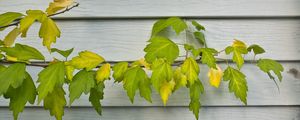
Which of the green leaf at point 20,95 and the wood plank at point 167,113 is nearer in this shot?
the green leaf at point 20,95

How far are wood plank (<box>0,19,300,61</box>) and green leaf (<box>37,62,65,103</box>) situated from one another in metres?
0.30

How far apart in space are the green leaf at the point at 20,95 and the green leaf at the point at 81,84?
0.11m

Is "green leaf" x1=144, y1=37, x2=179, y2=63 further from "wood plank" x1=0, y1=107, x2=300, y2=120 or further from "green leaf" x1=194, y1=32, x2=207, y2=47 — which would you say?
"wood plank" x1=0, y1=107, x2=300, y2=120

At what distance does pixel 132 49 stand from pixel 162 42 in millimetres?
290

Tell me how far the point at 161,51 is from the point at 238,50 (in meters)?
0.31

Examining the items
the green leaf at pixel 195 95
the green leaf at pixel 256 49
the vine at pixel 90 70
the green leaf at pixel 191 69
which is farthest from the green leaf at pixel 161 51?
the green leaf at pixel 256 49

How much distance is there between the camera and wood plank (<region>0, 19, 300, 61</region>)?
1.24 metres

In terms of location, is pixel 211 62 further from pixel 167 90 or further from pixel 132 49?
pixel 132 49

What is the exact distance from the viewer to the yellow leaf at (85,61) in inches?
41.4

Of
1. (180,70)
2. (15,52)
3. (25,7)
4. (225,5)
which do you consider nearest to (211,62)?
(180,70)

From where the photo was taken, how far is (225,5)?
1234mm

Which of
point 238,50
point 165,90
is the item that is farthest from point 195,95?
point 238,50

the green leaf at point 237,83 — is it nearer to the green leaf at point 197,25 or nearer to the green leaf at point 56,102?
the green leaf at point 197,25

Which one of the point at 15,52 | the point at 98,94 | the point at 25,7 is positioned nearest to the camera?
the point at 15,52
